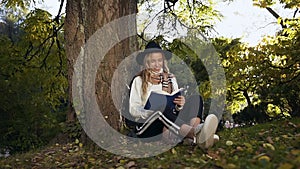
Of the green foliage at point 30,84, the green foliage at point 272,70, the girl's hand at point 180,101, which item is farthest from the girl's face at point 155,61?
the green foliage at point 30,84

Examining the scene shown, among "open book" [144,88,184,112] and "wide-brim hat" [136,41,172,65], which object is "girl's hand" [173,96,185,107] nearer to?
"open book" [144,88,184,112]

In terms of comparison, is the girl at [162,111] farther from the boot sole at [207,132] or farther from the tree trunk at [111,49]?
the tree trunk at [111,49]

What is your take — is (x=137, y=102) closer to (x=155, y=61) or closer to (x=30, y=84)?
(x=155, y=61)

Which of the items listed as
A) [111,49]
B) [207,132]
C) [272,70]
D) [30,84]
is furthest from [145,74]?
[30,84]

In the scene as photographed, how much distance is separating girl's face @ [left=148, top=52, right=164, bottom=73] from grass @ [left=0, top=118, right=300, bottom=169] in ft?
2.61

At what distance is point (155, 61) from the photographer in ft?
13.5

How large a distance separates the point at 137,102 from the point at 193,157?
982 mm

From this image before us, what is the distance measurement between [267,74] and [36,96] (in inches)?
207

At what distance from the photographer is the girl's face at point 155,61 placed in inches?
161

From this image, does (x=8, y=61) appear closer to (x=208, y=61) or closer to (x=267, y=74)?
(x=267, y=74)

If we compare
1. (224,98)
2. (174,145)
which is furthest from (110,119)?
(224,98)

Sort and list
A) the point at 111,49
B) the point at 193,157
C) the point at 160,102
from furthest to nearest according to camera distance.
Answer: the point at 111,49
the point at 160,102
the point at 193,157

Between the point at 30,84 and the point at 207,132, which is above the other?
the point at 30,84

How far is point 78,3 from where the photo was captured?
5.61 metres
